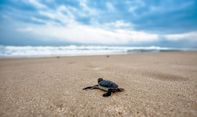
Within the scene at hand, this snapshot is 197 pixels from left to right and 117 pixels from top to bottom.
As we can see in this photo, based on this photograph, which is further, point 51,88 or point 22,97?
point 51,88

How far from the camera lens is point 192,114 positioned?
261cm

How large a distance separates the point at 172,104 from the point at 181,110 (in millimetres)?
283

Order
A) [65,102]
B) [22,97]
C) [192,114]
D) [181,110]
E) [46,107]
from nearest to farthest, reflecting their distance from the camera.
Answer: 1. [192,114]
2. [181,110]
3. [46,107]
4. [65,102]
5. [22,97]

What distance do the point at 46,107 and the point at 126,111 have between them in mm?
1873

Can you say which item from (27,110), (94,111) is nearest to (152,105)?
(94,111)

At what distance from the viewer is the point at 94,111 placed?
281 cm

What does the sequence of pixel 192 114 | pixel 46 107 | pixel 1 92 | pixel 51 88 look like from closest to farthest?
1. pixel 192 114
2. pixel 46 107
3. pixel 1 92
4. pixel 51 88

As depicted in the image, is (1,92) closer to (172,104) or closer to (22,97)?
(22,97)

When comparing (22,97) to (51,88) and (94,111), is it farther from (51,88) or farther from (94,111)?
(94,111)

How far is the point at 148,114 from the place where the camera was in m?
2.65

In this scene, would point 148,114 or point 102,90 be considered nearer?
point 148,114

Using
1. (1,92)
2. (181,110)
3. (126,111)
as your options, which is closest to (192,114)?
(181,110)

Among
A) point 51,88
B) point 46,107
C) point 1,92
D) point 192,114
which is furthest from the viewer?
point 51,88

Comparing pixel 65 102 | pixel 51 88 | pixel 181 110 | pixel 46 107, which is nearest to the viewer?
pixel 181 110
